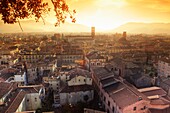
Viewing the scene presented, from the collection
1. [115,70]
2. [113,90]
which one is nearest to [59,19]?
[113,90]

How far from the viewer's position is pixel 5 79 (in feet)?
104

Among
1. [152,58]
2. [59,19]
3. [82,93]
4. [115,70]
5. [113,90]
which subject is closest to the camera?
[59,19]

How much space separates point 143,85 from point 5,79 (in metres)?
27.5

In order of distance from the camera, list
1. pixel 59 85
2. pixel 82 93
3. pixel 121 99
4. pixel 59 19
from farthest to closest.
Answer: pixel 59 85
pixel 82 93
pixel 121 99
pixel 59 19

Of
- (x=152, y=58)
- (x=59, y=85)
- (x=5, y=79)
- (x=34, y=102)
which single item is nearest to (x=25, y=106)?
(x=34, y=102)

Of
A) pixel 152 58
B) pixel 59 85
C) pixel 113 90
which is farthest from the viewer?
pixel 152 58

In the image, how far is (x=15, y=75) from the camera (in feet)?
103

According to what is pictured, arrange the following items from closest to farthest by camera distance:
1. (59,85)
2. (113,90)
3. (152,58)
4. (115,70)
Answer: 1. (113,90)
2. (59,85)
3. (115,70)
4. (152,58)

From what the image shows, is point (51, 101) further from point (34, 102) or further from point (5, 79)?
point (5, 79)

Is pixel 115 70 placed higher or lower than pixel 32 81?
higher

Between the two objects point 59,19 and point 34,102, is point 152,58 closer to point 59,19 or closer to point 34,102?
point 34,102

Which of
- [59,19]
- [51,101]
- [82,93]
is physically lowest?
[51,101]

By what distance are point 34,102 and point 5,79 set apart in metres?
10.3

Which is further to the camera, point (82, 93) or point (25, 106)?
point (82, 93)
